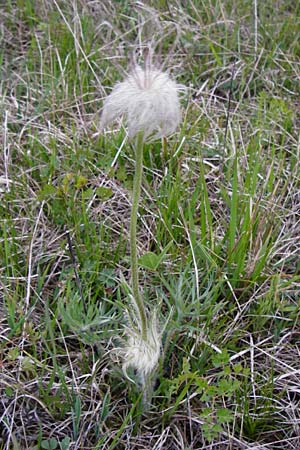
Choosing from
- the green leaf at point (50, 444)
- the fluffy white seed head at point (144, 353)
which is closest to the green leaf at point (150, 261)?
the fluffy white seed head at point (144, 353)


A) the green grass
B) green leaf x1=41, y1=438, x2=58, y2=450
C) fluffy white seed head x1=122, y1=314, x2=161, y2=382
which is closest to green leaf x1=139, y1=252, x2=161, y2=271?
the green grass

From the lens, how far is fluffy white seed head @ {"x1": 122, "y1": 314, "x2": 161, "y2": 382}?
1406 mm

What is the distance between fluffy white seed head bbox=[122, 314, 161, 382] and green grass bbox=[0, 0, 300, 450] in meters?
0.06

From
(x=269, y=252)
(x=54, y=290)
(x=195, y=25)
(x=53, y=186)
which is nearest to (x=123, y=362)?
(x=54, y=290)

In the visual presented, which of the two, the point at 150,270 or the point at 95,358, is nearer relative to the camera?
the point at 95,358

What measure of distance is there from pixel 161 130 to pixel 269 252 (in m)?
0.65

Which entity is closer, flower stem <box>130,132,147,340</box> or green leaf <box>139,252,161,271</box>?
flower stem <box>130,132,147,340</box>

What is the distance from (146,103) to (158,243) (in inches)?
25.6

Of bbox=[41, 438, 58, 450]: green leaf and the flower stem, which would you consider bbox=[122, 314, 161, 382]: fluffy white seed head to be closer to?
the flower stem

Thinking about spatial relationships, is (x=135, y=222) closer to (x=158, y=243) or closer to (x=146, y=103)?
(x=146, y=103)

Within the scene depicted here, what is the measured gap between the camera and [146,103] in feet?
3.71

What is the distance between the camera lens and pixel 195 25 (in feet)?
8.65

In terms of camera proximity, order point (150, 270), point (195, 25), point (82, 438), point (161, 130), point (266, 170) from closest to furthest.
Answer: point (161, 130), point (82, 438), point (150, 270), point (266, 170), point (195, 25)

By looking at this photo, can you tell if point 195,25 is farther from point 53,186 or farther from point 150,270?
point 150,270
